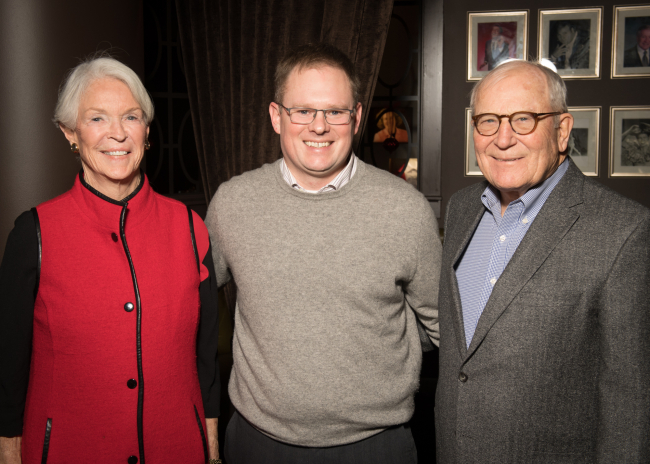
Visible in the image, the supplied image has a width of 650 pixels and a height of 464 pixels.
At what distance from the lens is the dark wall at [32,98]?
98.3 inches

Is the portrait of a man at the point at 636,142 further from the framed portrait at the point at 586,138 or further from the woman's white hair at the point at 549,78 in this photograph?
the woman's white hair at the point at 549,78

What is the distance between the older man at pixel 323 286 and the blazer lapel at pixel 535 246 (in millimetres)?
337

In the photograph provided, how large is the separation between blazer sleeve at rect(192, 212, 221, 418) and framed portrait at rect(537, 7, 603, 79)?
2.92 metres

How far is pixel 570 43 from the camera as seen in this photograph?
143 inches

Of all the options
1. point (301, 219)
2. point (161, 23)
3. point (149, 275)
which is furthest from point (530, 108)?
point (161, 23)

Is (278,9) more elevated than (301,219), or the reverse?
(278,9)

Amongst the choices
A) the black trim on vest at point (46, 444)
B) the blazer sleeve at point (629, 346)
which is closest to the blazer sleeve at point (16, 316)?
the black trim on vest at point (46, 444)

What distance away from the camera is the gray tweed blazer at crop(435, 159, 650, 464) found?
1.26 metres

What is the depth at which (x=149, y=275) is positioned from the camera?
5.09ft

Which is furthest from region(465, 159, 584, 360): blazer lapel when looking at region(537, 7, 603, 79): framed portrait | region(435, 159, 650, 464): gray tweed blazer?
region(537, 7, 603, 79): framed portrait

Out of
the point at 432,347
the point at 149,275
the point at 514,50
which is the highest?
the point at 514,50

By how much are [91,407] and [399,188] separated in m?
1.10

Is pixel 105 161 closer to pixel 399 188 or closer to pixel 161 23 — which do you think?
pixel 399 188

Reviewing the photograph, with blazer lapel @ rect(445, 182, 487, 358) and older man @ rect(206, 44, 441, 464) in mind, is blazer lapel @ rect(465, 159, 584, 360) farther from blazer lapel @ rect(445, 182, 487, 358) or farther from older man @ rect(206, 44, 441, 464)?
older man @ rect(206, 44, 441, 464)
